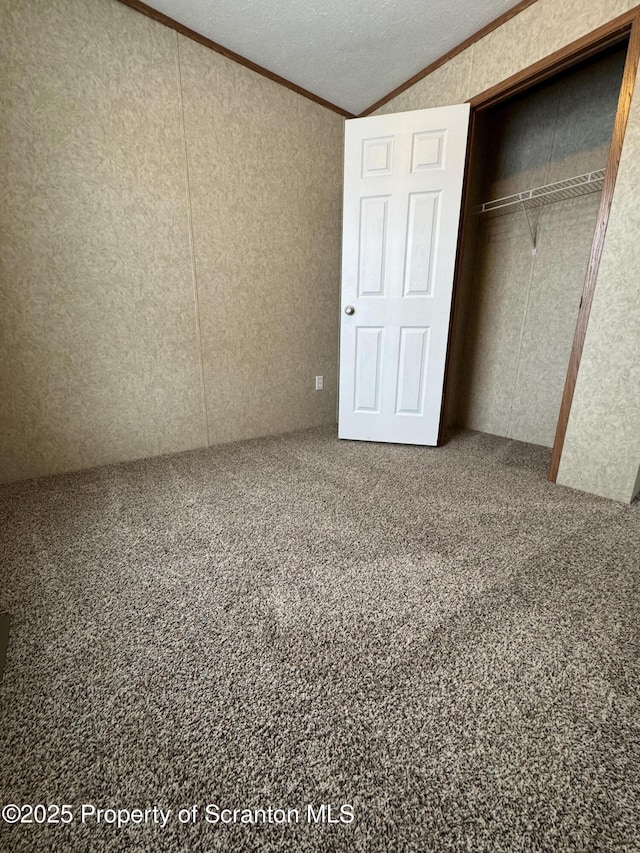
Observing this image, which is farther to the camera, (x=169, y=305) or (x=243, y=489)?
(x=169, y=305)

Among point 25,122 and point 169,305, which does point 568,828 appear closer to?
point 169,305

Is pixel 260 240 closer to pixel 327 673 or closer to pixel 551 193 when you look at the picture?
pixel 551 193

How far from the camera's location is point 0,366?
1.83m

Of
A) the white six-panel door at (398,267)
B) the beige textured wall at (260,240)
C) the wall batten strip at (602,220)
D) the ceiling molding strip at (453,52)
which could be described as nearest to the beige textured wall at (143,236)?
the beige textured wall at (260,240)

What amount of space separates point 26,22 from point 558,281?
3257 mm

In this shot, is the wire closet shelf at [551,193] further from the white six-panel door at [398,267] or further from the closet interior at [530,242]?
the white six-panel door at [398,267]

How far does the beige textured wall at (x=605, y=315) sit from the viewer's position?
160cm

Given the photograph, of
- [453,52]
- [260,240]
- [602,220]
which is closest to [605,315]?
[602,220]

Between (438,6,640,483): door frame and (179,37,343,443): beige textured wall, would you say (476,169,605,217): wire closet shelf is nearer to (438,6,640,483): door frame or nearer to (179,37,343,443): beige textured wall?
(438,6,640,483): door frame

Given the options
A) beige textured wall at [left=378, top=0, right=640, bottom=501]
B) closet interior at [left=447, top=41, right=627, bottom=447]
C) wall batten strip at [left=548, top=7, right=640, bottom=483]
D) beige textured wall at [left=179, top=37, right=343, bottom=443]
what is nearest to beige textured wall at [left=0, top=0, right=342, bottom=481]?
beige textured wall at [left=179, top=37, right=343, bottom=443]

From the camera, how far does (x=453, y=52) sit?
7.02 feet

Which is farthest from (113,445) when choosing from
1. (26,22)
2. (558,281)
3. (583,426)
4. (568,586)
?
(558,281)

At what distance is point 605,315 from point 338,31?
7.14 feet

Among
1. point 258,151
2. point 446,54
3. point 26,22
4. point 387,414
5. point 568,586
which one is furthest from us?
point 387,414
